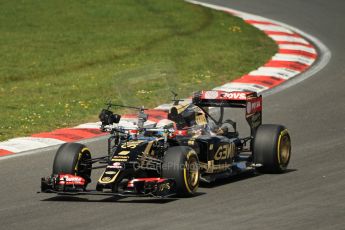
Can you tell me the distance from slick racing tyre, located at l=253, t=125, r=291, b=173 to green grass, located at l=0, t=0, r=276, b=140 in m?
2.91

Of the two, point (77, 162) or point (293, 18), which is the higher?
point (293, 18)

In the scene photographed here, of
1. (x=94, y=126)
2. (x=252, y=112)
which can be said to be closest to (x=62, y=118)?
(x=94, y=126)

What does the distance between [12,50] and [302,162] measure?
36.5 feet

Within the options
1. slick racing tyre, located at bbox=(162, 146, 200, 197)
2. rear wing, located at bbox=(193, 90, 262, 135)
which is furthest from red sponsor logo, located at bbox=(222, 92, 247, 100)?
slick racing tyre, located at bbox=(162, 146, 200, 197)

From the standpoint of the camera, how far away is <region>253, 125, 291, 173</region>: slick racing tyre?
12766 mm

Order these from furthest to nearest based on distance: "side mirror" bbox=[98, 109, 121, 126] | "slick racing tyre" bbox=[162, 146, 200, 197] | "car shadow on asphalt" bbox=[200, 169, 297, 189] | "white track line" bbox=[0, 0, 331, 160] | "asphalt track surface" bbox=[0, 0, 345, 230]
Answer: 1. "white track line" bbox=[0, 0, 331, 160]
2. "car shadow on asphalt" bbox=[200, 169, 297, 189]
3. "side mirror" bbox=[98, 109, 121, 126]
4. "slick racing tyre" bbox=[162, 146, 200, 197]
5. "asphalt track surface" bbox=[0, 0, 345, 230]

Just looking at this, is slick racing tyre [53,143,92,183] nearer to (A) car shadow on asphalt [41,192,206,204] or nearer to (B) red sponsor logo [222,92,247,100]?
(A) car shadow on asphalt [41,192,206,204]

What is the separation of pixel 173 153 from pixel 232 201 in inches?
32.0

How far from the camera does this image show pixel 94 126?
16328 millimetres

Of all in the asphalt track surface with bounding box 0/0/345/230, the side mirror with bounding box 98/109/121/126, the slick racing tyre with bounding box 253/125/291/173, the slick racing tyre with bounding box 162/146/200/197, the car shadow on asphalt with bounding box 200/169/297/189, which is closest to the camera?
the asphalt track surface with bounding box 0/0/345/230

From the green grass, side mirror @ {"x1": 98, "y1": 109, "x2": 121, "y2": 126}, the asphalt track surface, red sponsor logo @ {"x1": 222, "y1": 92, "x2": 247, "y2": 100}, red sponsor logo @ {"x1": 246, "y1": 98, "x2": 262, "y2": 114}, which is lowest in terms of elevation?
the asphalt track surface

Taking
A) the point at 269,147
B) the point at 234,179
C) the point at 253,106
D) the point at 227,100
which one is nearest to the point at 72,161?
the point at 234,179

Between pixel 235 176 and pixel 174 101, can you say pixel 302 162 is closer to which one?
pixel 235 176

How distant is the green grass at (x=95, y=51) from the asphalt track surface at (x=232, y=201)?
226 cm
